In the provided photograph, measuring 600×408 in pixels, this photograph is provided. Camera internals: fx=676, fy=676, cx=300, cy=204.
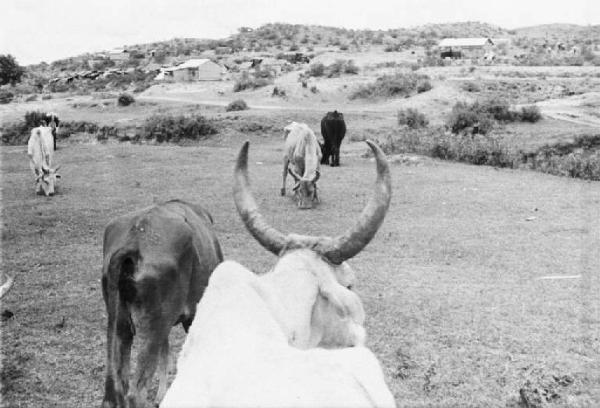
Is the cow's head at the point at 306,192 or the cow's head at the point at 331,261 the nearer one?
the cow's head at the point at 331,261

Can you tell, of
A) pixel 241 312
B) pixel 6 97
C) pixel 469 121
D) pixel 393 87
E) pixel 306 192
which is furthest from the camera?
pixel 6 97

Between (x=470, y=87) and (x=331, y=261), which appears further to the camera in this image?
(x=470, y=87)

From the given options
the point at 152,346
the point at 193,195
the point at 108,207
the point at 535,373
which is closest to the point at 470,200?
the point at 193,195

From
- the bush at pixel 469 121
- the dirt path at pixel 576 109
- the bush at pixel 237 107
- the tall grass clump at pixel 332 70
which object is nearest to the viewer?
the bush at pixel 469 121

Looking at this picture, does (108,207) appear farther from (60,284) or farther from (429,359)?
(429,359)

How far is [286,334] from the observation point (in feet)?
10.3

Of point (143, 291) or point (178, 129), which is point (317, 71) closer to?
point (178, 129)

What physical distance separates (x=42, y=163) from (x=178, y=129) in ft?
38.9

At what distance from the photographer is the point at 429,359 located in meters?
6.68

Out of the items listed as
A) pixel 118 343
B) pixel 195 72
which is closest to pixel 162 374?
pixel 118 343

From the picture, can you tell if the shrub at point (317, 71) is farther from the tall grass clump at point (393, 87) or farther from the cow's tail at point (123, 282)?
the cow's tail at point (123, 282)

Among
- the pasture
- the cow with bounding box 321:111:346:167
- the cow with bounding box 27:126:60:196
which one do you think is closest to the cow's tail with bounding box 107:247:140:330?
the pasture

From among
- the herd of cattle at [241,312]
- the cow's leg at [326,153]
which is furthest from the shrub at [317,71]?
the herd of cattle at [241,312]

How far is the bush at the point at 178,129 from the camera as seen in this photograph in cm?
2684
